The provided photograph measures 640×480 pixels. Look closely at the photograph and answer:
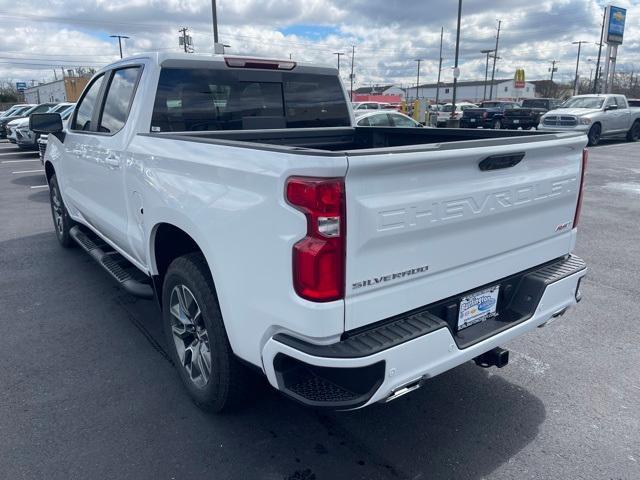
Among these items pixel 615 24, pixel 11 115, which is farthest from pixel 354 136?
pixel 615 24

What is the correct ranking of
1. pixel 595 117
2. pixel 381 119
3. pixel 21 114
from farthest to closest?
pixel 21 114
pixel 595 117
pixel 381 119

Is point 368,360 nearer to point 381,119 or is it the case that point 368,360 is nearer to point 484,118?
point 381,119

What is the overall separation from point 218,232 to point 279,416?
1.26m

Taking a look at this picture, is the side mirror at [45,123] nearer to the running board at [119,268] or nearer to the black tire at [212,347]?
the running board at [119,268]

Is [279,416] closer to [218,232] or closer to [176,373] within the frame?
[176,373]

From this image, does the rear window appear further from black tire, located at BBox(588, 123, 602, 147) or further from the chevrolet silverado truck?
black tire, located at BBox(588, 123, 602, 147)

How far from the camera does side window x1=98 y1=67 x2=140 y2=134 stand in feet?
12.7

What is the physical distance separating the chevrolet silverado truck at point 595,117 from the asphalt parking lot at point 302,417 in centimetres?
1562

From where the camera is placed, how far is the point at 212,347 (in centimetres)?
276

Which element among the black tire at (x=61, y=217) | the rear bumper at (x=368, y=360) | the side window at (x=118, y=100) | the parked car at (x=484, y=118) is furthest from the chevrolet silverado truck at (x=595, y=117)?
the rear bumper at (x=368, y=360)

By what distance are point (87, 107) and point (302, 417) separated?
11.7 ft

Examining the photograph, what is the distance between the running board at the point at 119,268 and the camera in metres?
3.70

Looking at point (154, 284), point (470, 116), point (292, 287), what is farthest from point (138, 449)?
point (470, 116)

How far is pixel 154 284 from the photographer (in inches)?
139
